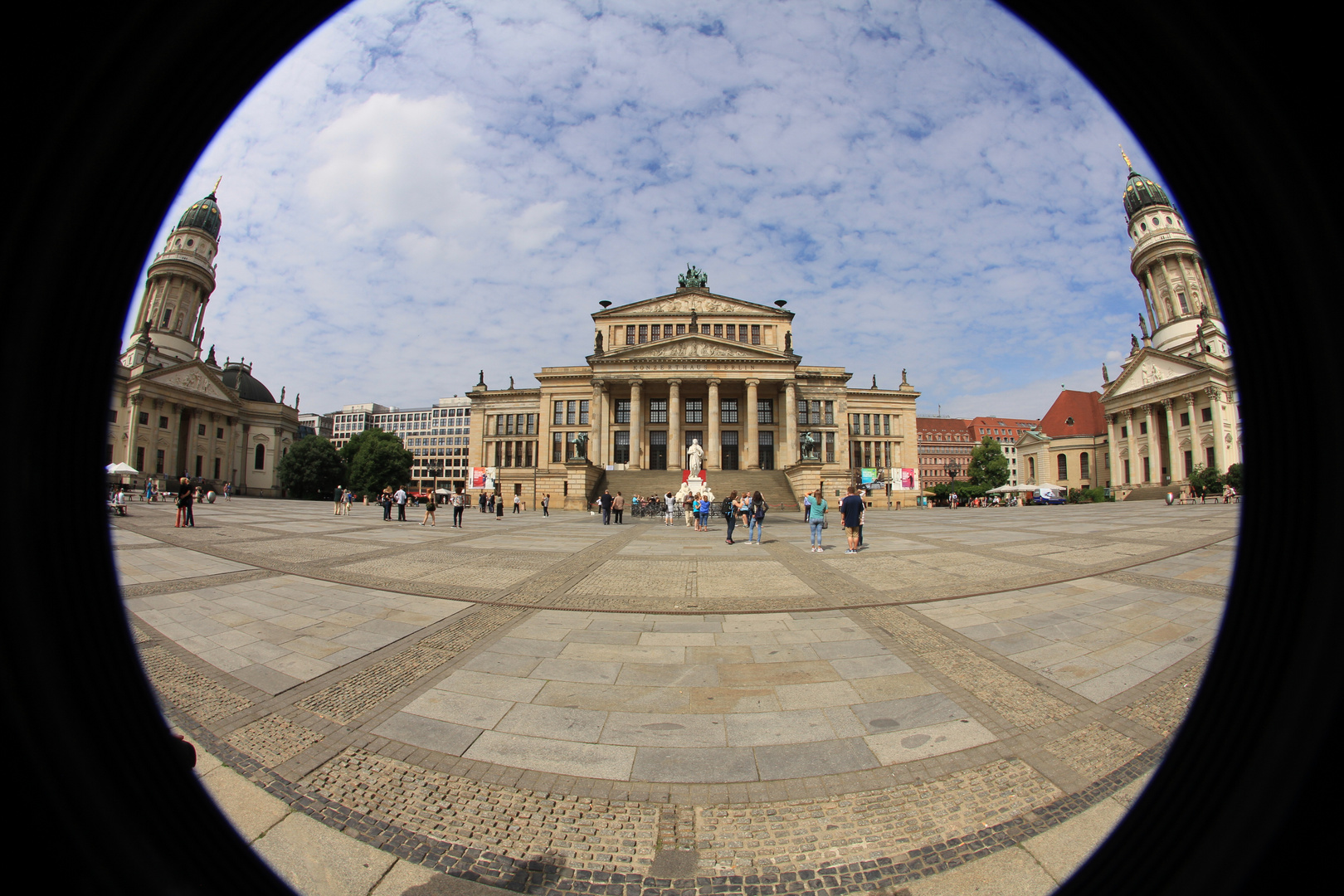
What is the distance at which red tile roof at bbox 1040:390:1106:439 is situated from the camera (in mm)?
72062

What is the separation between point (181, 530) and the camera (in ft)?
50.0

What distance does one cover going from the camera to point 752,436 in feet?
151

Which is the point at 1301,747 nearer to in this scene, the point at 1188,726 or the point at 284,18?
the point at 1188,726

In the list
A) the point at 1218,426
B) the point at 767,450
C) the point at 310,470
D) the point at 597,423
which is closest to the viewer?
the point at 597,423

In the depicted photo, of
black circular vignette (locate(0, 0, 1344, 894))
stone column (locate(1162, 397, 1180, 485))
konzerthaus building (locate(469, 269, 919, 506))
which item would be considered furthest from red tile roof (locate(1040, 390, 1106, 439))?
black circular vignette (locate(0, 0, 1344, 894))

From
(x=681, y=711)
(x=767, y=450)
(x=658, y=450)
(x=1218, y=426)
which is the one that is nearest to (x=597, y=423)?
(x=658, y=450)

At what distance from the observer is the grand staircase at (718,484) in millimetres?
34719

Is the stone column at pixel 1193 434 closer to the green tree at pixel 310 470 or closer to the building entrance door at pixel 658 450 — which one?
the building entrance door at pixel 658 450

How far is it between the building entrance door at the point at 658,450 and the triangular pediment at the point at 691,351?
28.2 ft

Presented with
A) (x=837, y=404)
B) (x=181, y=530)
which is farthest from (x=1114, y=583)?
→ (x=837, y=404)

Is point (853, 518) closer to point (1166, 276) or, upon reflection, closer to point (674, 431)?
point (674, 431)

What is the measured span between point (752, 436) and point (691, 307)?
16585mm

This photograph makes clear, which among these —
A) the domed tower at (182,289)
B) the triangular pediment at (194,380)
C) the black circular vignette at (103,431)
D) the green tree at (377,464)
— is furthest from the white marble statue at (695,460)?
the domed tower at (182,289)

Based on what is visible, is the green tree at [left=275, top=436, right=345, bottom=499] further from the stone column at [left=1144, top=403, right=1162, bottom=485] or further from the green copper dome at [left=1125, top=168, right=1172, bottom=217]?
the green copper dome at [left=1125, top=168, right=1172, bottom=217]
